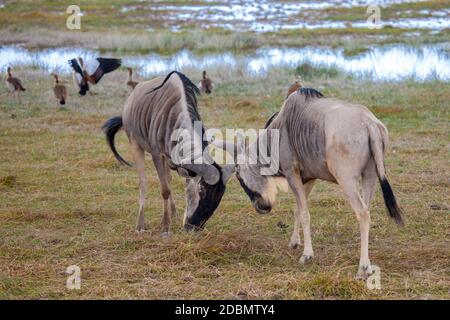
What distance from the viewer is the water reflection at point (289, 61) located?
2022cm

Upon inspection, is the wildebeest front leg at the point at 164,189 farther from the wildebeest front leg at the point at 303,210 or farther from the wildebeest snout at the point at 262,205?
the wildebeest front leg at the point at 303,210

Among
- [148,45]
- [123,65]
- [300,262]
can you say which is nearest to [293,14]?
[148,45]

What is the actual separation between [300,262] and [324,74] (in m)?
13.4

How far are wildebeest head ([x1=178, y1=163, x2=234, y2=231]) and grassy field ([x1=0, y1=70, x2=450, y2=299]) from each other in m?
0.22

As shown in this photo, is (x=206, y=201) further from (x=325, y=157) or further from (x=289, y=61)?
(x=289, y=61)

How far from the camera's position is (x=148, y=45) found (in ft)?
90.7

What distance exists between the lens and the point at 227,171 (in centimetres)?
686

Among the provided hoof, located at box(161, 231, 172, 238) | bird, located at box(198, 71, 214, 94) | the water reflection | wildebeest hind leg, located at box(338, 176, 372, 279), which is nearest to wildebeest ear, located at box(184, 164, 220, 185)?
hoof, located at box(161, 231, 172, 238)

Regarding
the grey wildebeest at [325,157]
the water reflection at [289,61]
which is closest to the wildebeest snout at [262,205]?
the grey wildebeest at [325,157]

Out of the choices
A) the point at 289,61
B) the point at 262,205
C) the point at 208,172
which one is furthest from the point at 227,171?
the point at 289,61

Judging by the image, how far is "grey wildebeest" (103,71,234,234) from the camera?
22.3 feet

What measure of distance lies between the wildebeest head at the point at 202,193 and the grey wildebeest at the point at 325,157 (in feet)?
1.25
